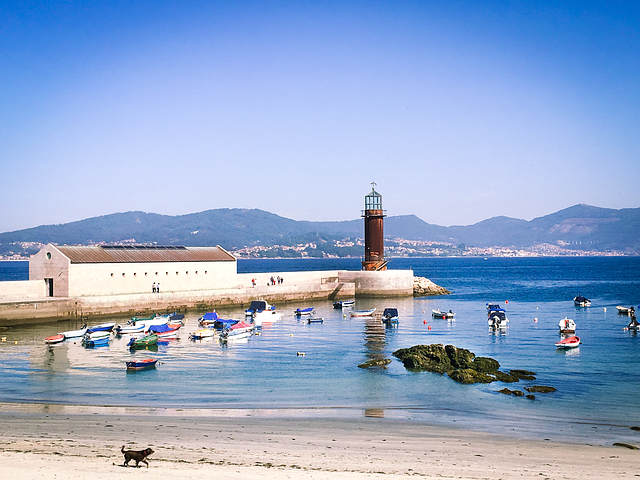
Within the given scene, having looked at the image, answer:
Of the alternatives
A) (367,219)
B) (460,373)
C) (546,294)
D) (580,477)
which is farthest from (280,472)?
(546,294)

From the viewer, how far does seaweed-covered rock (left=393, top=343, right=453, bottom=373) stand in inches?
1121

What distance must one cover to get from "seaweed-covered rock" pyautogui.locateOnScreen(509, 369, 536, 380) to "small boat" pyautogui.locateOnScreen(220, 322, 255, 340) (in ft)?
60.2

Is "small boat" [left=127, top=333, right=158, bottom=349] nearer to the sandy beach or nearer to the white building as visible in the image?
the white building

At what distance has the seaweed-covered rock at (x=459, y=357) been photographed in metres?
28.5

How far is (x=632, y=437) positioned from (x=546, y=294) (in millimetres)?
64977

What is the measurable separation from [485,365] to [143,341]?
19.8 metres

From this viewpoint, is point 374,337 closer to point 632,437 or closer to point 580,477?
point 632,437

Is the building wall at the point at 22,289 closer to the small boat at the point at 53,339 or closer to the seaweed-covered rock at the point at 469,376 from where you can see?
the small boat at the point at 53,339

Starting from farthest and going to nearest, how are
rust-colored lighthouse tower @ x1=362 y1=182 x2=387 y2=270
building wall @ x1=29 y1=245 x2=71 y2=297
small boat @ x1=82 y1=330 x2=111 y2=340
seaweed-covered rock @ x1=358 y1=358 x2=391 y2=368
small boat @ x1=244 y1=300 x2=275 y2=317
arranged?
rust-colored lighthouse tower @ x1=362 y1=182 x2=387 y2=270, small boat @ x1=244 y1=300 x2=275 y2=317, building wall @ x1=29 y1=245 x2=71 y2=297, small boat @ x1=82 y1=330 x2=111 y2=340, seaweed-covered rock @ x1=358 y1=358 x2=391 y2=368

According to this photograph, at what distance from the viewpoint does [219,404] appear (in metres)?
22.0

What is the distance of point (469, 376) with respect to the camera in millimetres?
26188

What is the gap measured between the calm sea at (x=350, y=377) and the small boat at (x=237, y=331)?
0.79m

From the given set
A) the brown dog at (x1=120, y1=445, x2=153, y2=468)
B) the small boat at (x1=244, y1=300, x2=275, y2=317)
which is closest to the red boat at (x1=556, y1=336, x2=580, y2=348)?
the small boat at (x1=244, y1=300, x2=275, y2=317)

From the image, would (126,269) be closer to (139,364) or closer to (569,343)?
(139,364)
